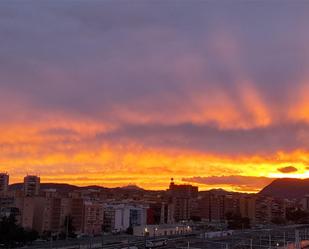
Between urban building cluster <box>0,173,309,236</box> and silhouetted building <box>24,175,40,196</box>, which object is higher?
silhouetted building <box>24,175,40,196</box>

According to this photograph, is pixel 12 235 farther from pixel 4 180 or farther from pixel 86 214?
pixel 4 180

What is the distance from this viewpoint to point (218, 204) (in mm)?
84750

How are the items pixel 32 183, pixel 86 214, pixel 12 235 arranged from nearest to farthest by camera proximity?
pixel 12 235
pixel 86 214
pixel 32 183

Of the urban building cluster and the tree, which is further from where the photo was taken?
the urban building cluster

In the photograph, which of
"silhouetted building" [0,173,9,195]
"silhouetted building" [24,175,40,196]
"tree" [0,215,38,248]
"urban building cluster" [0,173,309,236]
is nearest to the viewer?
"tree" [0,215,38,248]

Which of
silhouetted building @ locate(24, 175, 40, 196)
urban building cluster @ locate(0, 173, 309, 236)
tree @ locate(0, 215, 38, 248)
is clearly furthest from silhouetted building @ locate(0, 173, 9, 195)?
tree @ locate(0, 215, 38, 248)

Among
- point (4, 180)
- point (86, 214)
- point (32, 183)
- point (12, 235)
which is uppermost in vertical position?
point (4, 180)

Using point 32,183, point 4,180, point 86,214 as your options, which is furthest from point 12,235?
point 32,183

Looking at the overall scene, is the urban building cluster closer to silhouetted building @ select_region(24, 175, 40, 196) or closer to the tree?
silhouetted building @ select_region(24, 175, 40, 196)

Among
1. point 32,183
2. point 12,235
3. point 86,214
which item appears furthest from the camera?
point 32,183

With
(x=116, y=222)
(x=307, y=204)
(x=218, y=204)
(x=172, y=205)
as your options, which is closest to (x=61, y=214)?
(x=116, y=222)

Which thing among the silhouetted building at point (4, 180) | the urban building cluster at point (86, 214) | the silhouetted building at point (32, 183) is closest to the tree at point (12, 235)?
the urban building cluster at point (86, 214)

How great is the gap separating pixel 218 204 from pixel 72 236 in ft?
150

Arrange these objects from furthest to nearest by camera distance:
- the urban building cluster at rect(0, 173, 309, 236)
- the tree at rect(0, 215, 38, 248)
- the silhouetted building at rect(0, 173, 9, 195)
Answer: the silhouetted building at rect(0, 173, 9, 195) < the urban building cluster at rect(0, 173, 309, 236) < the tree at rect(0, 215, 38, 248)
